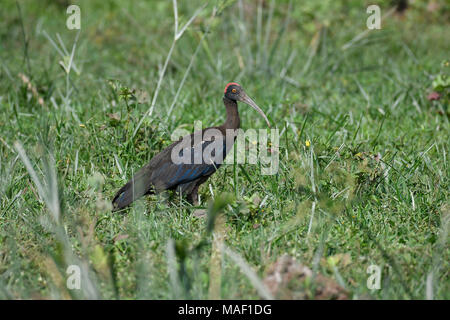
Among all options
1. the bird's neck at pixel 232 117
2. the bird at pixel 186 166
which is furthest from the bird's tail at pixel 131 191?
the bird's neck at pixel 232 117

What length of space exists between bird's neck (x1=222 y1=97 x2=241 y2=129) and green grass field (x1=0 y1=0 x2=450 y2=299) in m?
Answer: 0.34

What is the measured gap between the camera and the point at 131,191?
13.6 feet

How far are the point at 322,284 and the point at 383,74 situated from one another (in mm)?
4400

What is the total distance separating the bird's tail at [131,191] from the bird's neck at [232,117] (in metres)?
0.86

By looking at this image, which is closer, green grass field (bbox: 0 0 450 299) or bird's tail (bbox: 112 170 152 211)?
green grass field (bbox: 0 0 450 299)

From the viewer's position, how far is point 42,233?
12.4ft

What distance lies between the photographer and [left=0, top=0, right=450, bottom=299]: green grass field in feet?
10.5

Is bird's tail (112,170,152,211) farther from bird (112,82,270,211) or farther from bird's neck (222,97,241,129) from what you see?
bird's neck (222,97,241,129)

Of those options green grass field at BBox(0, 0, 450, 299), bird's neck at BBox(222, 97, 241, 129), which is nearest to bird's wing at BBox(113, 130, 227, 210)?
green grass field at BBox(0, 0, 450, 299)

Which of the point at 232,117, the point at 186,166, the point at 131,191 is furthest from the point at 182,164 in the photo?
the point at 232,117

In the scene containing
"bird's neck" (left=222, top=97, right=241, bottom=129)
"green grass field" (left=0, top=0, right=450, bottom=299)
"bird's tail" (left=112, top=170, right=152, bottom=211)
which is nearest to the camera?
"green grass field" (left=0, top=0, right=450, bottom=299)

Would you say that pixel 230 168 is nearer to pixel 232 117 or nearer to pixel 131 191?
pixel 232 117
